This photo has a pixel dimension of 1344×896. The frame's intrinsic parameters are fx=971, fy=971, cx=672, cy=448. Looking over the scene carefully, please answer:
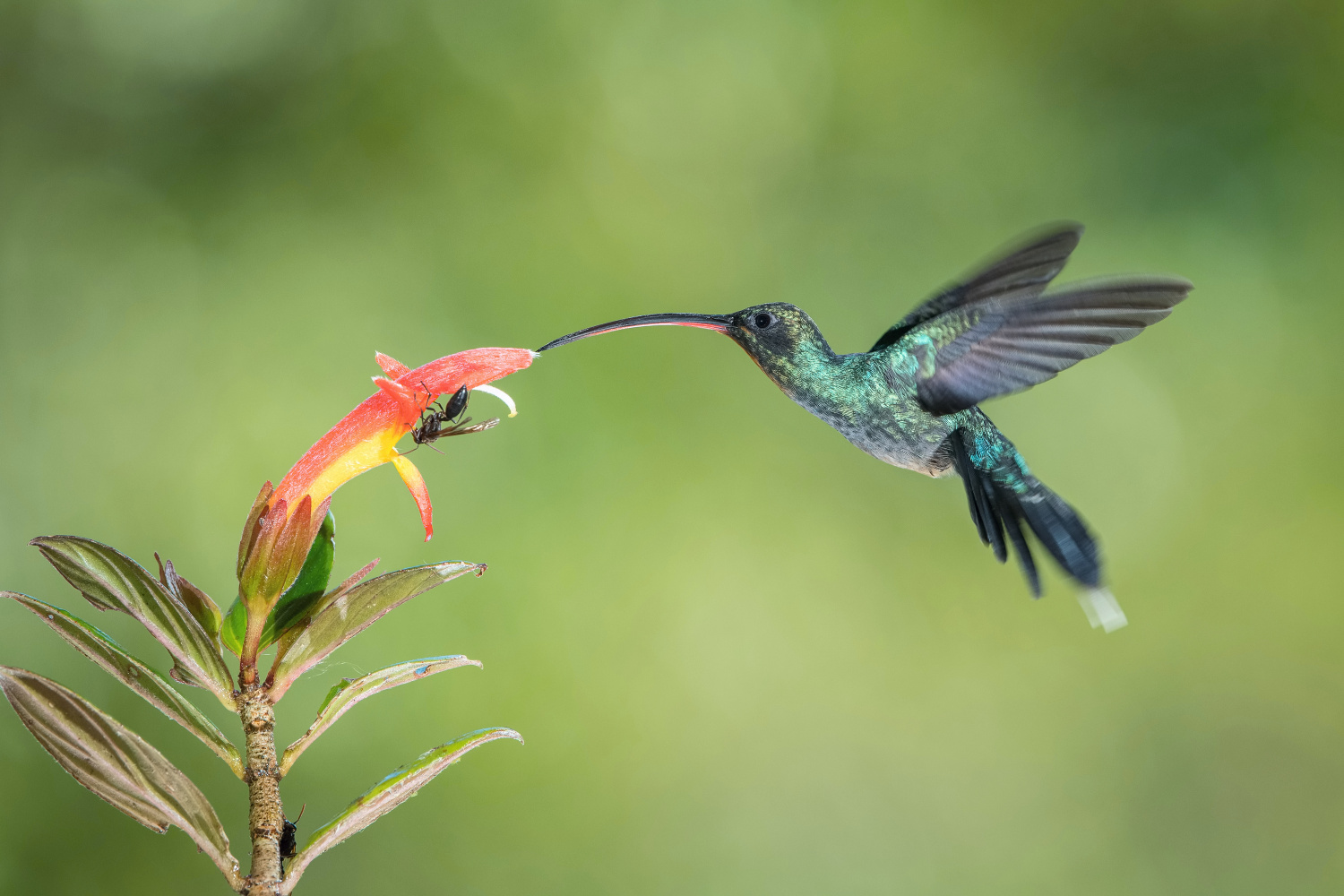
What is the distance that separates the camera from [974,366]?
723mm

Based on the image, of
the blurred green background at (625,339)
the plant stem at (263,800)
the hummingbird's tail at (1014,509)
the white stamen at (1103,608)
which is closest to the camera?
the plant stem at (263,800)

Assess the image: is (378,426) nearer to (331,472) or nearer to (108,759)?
(331,472)

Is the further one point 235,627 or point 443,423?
point 443,423

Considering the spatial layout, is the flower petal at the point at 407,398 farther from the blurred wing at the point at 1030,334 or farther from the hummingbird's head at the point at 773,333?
the blurred wing at the point at 1030,334

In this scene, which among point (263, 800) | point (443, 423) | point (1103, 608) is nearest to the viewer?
point (263, 800)

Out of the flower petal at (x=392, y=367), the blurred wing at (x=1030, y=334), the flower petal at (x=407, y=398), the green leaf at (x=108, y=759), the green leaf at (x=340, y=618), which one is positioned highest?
the flower petal at (x=392, y=367)

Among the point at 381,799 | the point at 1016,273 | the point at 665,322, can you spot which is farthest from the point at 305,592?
the point at 1016,273

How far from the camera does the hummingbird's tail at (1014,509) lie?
0.65 meters

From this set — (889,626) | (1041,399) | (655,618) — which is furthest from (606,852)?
(1041,399)

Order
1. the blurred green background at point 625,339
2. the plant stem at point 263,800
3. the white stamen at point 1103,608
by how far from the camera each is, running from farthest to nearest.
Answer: the blurred green background at point 625,339, the white stamen at point 1103,608, the plant stem at point 263,800

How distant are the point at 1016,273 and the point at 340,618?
1.78 feet

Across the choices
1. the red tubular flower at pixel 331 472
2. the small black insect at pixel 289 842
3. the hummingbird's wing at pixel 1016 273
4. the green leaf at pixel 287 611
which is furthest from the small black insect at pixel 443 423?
the hummingbird's wing at pixel 1016 273

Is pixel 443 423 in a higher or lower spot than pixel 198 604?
higher

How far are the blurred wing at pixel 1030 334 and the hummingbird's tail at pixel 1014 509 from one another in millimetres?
71
